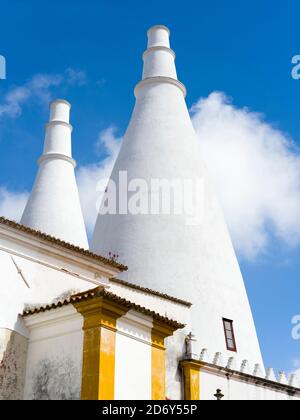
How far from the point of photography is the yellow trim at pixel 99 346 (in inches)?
482

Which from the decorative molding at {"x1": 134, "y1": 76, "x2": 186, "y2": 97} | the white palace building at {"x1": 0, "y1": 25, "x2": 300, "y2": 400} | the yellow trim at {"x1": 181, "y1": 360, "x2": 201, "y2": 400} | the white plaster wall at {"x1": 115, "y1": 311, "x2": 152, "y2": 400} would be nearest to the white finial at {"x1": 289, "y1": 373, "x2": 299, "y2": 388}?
the white palace building at {"x1": 0, "y1": 25, "x2": 300, "y2": 400}

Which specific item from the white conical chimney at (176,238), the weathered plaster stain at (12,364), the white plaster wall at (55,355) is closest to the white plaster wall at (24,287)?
the weathered plaster stain at (12,364)

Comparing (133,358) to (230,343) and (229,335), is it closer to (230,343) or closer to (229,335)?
(230,343)

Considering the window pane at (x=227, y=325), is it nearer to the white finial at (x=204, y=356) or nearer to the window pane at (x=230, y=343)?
the window pane at (x=230, y=343)

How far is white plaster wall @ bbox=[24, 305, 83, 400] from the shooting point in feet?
41.9

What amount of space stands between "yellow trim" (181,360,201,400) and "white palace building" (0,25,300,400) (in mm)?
27

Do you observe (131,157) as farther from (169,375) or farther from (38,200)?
(169,375)

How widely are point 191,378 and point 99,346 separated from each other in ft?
17.8

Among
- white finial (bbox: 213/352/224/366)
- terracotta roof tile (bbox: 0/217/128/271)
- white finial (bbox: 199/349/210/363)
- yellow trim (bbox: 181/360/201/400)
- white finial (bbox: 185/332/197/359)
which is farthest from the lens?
white finial (bbox: 213/352/224/366)

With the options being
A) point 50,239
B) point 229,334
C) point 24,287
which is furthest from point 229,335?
point 24,287

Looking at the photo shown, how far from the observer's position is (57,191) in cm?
2909

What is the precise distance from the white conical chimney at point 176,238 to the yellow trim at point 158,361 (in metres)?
4.74

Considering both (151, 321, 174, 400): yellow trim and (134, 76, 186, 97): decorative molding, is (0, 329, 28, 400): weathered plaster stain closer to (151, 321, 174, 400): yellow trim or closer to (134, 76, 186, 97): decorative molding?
(151, 321, 174, 400): yellow trim
